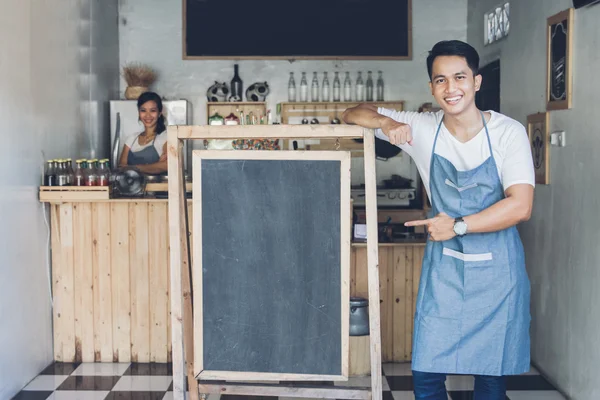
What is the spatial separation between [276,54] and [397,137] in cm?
476

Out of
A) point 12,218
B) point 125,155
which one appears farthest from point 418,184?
point 12,218

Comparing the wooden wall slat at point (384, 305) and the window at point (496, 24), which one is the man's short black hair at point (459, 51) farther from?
the window at point (496, 24)

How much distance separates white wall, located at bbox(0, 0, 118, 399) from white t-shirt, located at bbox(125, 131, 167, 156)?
3.71 feet

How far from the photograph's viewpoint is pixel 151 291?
14.8 feet

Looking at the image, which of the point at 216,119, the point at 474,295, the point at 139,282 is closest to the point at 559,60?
the point at 474,295

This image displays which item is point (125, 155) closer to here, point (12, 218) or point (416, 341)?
point (12, 218)

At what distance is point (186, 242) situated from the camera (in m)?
2.91

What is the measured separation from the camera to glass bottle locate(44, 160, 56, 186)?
441 centimetres

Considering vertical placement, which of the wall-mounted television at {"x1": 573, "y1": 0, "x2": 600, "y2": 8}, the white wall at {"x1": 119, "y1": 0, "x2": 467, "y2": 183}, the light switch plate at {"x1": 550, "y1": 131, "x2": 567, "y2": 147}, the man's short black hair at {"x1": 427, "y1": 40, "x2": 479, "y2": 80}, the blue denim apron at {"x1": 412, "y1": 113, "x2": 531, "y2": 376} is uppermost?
the white wall at {"x1": 119, "y1": 0, "x2": 467, "y2": 183}

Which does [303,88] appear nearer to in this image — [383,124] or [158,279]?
[158,279]

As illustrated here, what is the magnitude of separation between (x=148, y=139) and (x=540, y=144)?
10.9ft

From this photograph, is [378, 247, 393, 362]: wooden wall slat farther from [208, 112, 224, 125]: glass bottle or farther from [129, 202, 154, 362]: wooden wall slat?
[208, 112, 224, 125]: glass bottle

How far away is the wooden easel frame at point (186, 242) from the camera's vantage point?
265cm

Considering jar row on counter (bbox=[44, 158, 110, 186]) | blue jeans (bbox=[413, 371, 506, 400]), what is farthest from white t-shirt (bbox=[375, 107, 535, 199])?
jar row on counter (bbox=[44, 158, 110, 186])
